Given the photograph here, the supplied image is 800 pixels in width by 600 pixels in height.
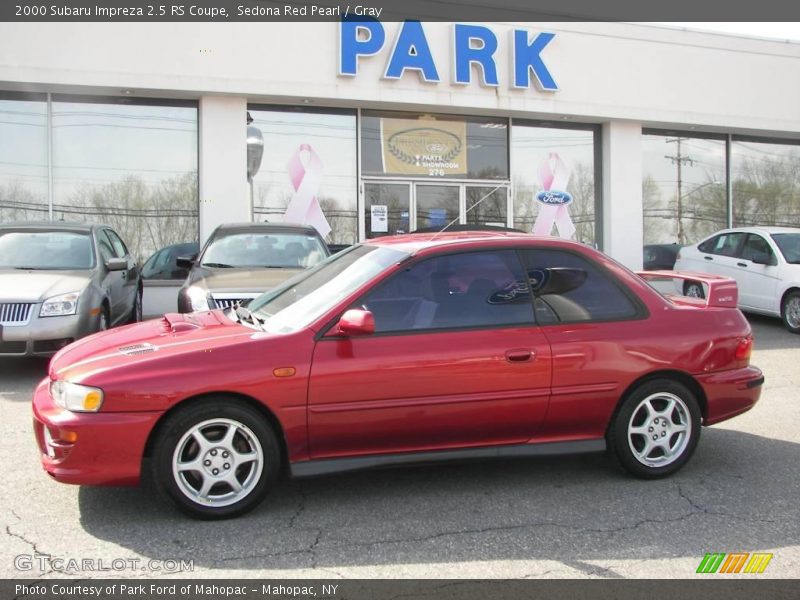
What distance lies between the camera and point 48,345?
282 inches

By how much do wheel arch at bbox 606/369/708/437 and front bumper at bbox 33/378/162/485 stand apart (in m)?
2.70

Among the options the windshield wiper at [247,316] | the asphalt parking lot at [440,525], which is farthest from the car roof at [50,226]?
the windshield wiper at [247,316]

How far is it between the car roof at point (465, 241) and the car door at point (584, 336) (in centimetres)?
9

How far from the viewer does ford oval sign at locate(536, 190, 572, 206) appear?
14.8 meters

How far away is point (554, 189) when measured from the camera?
48.9 ft

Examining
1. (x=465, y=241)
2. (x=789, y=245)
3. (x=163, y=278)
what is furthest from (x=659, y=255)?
(x=465, y=241)

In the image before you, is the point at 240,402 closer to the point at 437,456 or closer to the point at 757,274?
the point at 437,456

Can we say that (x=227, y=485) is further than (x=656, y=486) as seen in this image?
No

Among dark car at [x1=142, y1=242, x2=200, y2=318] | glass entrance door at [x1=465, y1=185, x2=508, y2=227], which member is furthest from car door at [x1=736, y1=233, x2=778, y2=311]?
dark car at [x1=142, y1=242, x2=200, y2=318]

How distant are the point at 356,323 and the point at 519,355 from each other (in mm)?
1015

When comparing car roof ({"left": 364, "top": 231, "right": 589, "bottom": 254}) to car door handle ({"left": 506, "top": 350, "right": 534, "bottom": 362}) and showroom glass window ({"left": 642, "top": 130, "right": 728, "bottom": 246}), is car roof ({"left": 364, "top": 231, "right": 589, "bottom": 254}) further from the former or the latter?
showroom glass window ({"left": 642, "top": 130, "right": 728, "bottom": 246})
